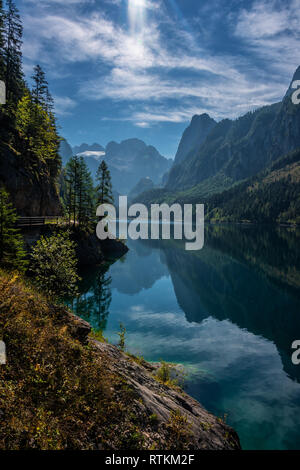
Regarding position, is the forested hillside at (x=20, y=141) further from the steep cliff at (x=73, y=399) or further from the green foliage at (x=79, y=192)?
the steep cliff at (x=73, y=399)

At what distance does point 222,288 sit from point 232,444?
4058cm

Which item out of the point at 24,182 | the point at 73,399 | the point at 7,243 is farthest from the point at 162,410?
Answer: the point at 24,182

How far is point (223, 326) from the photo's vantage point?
3281 cm

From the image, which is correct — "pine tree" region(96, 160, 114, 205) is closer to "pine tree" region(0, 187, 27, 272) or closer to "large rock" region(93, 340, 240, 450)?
"pine tree" region(0, 187, 27, 272)

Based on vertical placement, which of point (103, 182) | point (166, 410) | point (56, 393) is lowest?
point (166, 410)

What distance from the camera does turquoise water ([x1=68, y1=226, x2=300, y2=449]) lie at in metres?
17.1

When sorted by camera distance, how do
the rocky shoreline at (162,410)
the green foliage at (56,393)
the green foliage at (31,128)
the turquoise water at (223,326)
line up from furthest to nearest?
the green foliage at (31,128)
the turquoise water at (223,326)
the rocky shoreline at (162,410)
the green foliage at (56,393)

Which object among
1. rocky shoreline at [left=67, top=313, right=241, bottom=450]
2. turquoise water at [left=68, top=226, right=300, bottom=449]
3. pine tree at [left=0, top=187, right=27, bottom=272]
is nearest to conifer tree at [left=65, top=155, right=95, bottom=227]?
turquoise water at [left=68, top=226, right=300, bottom=449]

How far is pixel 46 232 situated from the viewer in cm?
4097

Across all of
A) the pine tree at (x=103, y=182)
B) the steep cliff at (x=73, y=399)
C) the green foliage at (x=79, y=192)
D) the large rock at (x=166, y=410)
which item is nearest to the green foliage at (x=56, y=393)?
the steep cliff at (x=73, y=399)

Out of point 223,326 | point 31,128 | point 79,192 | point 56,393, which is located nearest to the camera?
point 56,393

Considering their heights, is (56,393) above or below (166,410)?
above

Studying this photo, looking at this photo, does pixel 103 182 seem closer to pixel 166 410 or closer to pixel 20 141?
pixel 20 141

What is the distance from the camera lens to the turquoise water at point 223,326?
1714cm
